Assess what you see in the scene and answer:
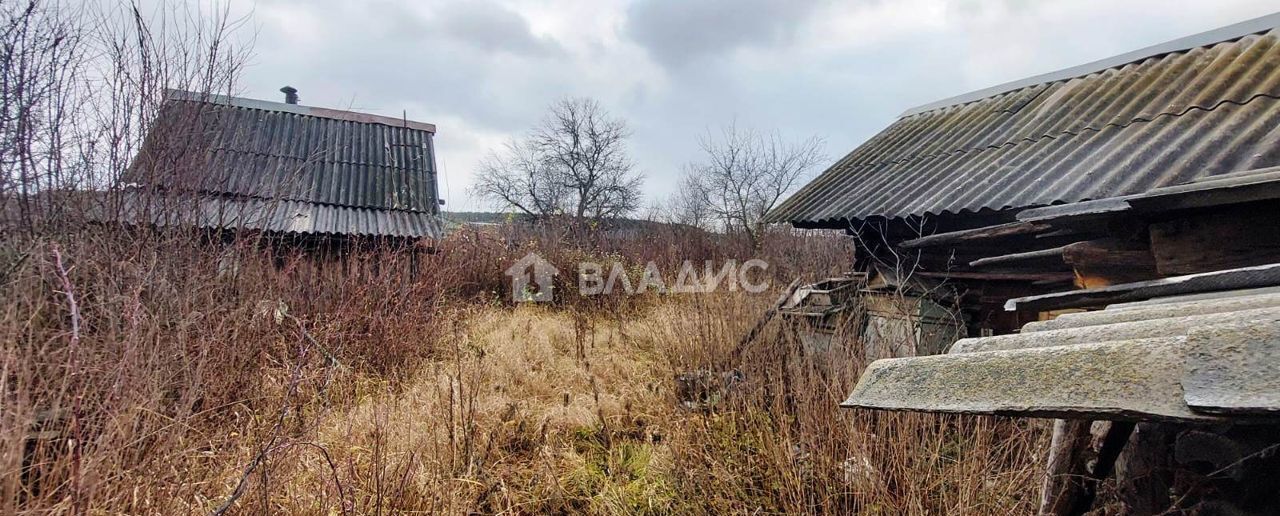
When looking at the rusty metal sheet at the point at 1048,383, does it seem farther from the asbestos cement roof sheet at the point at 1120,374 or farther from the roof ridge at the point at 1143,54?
the roof ridge at the point at 1143,54

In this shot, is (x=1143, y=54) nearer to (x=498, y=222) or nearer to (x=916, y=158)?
(x=916, y=158)

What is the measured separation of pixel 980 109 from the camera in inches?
230

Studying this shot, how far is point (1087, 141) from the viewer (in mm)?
4020

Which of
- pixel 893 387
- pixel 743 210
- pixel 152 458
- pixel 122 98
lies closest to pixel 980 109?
pixel 893 387

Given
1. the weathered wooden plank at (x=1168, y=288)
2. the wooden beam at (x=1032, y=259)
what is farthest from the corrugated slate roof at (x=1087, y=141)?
the weathered wooden plank at (x=1168, y=288)

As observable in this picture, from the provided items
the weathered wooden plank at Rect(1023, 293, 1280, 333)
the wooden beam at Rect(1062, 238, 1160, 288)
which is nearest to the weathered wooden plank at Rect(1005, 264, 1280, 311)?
the weathered wooden plank at Rect(1023, 293, 1280, 333)

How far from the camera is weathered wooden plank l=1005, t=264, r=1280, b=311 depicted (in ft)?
4.48

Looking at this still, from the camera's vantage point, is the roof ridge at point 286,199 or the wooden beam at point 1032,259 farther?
the roof ridge at point 286,199

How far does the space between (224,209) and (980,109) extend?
25.0ft

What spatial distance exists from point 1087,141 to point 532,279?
298 inches

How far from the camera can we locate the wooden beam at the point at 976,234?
364 cm

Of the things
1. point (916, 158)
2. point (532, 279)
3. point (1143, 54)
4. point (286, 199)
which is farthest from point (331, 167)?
point (1143, 54)

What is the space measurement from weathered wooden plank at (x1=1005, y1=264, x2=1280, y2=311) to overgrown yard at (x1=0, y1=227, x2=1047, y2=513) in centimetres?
68

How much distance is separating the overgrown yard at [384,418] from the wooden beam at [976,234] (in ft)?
4.96
